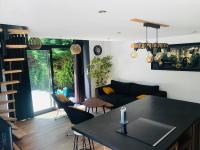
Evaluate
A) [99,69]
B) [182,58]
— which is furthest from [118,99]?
[182,58]

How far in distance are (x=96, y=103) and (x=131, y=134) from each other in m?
2.85

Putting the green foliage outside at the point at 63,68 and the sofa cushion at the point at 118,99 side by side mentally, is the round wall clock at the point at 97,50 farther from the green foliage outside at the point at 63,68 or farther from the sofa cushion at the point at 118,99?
the sofa cushion at the point at 118,99

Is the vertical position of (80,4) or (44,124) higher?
(80,4)

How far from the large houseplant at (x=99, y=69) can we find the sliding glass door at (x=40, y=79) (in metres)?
1.55

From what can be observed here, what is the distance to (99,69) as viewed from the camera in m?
6.70

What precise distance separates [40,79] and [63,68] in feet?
3.01

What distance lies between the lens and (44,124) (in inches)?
203

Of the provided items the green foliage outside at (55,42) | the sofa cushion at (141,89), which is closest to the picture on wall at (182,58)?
the sofa cushion at (141,89)

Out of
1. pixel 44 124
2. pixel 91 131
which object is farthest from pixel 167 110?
pixel 44 124

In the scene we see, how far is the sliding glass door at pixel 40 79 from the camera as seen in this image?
226 inches

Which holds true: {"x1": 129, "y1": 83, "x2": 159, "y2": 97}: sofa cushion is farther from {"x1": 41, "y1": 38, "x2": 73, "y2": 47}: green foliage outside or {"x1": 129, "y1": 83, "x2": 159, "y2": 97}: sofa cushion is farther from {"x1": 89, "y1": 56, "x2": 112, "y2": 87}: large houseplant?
{"x1": 41, "y1": 38, "x2": 73, "y2": 47}: green foliage outside

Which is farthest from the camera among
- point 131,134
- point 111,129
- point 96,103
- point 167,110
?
point 96,103

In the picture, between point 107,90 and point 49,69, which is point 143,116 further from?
point 49,69

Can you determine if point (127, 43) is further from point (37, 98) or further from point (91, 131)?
point (91, 131)
